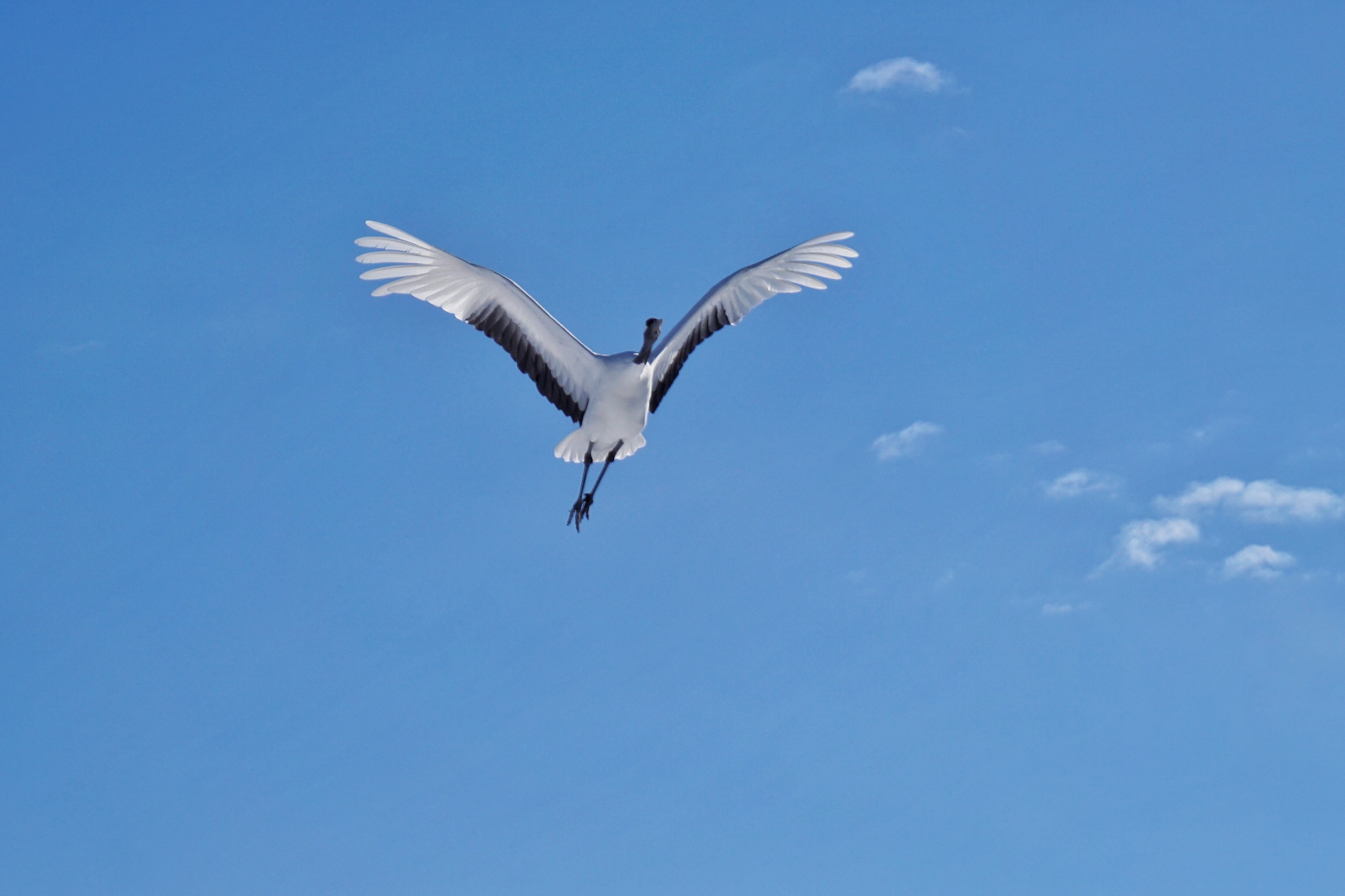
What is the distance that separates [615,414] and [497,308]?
115 inches

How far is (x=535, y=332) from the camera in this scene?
22.4m

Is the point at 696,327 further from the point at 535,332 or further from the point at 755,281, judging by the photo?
the point at 535,332

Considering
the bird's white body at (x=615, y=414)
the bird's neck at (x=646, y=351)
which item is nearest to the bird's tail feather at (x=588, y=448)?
the bird's white body at (x=615, y=414)

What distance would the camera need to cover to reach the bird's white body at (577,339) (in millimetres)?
21781

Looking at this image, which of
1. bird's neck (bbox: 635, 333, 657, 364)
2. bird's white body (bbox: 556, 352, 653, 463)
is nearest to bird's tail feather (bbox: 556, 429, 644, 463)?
bird's white body (bbox: 556, 352, 653, 463)

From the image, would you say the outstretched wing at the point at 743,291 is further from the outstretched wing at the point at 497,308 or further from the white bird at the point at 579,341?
the outstretched wing at the point at 497,308

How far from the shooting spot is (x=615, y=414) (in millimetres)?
22125

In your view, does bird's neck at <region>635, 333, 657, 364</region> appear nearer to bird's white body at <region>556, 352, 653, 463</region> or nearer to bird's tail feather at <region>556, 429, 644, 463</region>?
bird's white body at <region>556, 352, 653, 463</region>

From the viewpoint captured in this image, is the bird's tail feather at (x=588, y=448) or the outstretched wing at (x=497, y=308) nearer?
the outstretched wing at (x=497, y=308)

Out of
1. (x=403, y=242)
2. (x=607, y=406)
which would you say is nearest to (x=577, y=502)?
(x=607, y=406)

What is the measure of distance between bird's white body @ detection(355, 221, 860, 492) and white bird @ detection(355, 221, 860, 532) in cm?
2

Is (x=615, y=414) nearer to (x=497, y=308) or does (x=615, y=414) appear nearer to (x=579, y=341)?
(x=579, y=341)

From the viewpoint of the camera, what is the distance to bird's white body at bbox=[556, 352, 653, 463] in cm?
2181

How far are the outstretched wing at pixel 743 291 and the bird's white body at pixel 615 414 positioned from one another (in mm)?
671
